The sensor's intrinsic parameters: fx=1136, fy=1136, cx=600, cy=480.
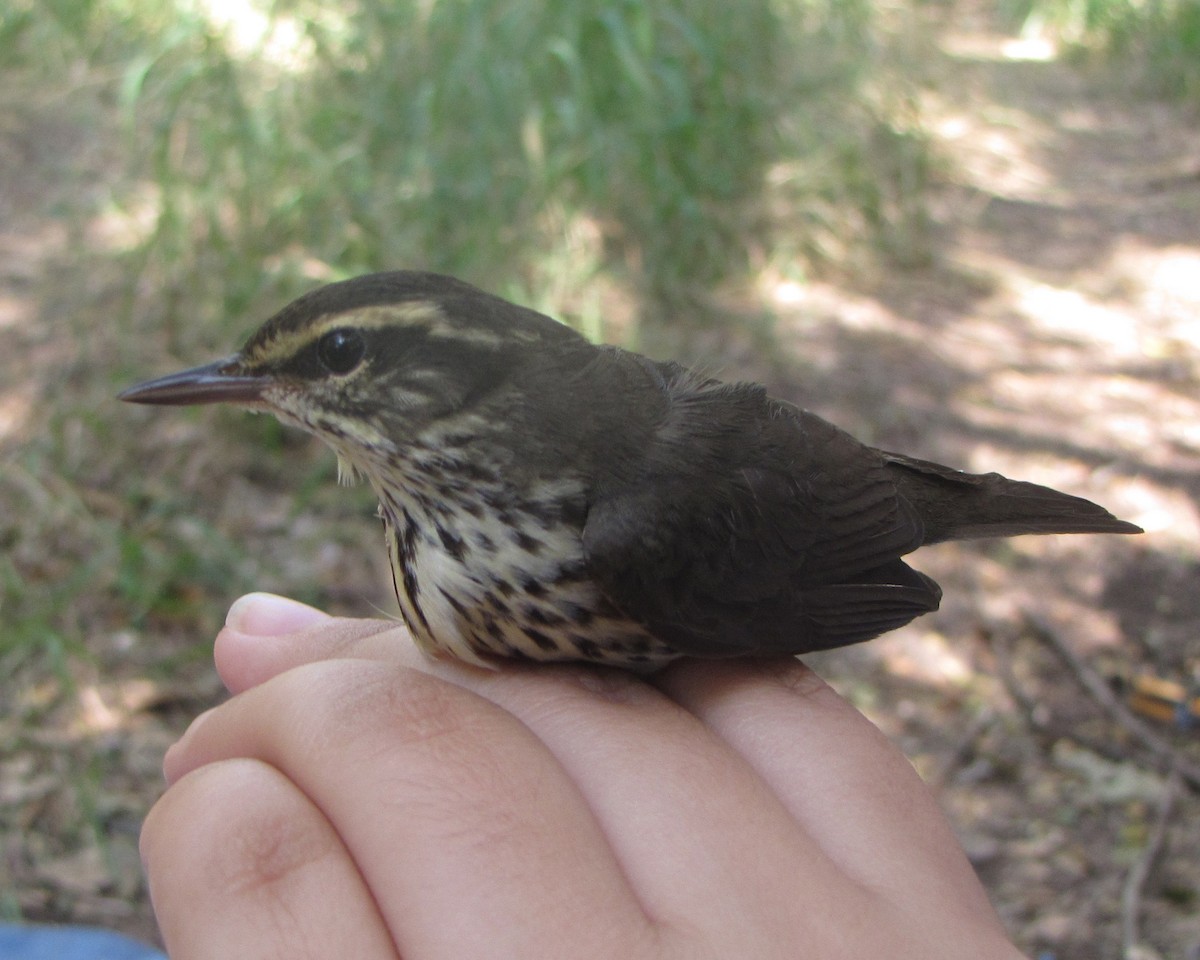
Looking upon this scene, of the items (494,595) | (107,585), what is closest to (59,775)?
(107,585)

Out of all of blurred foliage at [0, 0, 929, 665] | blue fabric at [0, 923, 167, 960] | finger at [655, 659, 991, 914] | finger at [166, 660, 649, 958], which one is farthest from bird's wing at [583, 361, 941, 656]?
blurred foliage at [0, 0, 929, 665]

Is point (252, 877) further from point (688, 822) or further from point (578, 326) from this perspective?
point (578, 326)

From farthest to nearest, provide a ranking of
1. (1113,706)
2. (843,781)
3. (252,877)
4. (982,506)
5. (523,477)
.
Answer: (1113,706)
(982,506)
(523,477)
(843,781)
(252,877)

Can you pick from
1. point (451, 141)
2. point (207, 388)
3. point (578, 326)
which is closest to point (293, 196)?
point (451, 141)

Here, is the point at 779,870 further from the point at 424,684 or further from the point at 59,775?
the point at 59,775

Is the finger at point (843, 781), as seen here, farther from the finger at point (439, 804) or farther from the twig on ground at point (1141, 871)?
the twig on ground at point (1141, 871)

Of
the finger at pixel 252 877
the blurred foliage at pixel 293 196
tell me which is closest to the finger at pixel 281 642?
the finger at pixel 252 877
